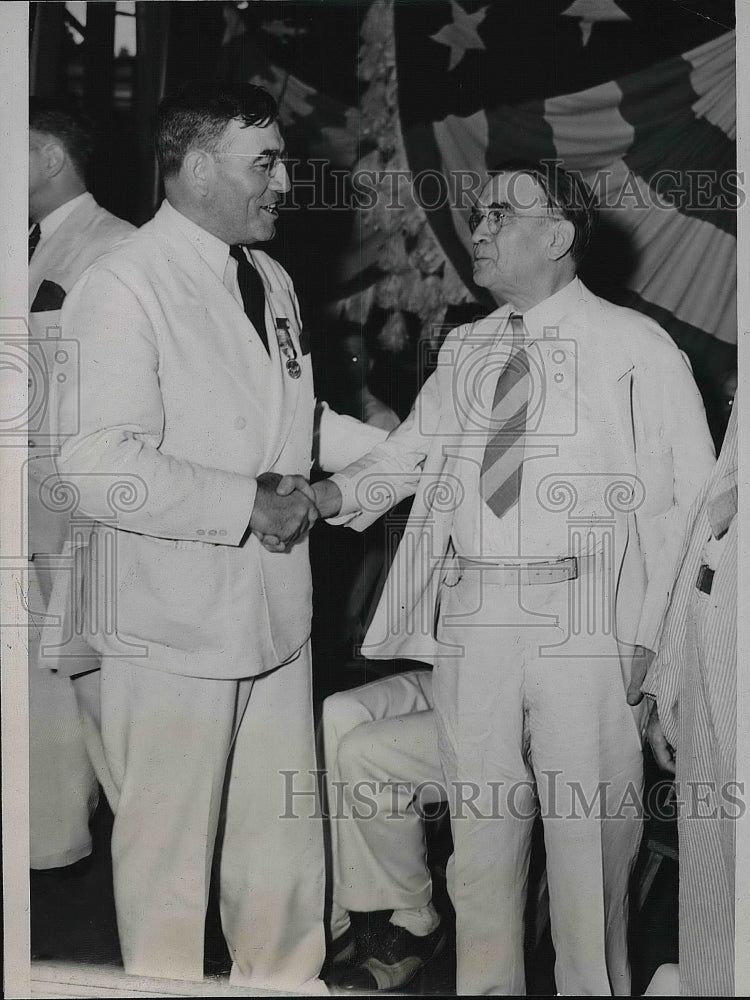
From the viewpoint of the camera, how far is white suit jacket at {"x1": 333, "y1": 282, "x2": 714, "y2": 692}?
8.75 ft

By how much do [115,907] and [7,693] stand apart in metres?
0.58

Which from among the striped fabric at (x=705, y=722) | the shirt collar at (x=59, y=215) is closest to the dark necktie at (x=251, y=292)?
the shirt collar at (x=59, y=215)

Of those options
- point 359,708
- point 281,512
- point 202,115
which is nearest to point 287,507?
point 281,512

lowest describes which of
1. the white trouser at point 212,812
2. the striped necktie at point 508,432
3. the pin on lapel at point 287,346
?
the white trouser at point 212,812

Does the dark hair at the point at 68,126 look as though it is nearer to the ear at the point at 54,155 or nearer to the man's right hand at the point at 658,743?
the ear at the point at 54,155

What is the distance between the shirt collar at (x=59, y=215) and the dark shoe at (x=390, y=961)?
1.86 meters

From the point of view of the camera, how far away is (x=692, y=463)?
2.68 meters

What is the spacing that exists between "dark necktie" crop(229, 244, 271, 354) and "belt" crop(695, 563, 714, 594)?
1.15 metres

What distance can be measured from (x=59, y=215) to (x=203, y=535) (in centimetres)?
85

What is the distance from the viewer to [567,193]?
268cm

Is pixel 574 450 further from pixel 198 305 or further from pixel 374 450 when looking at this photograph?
pixel 198 305

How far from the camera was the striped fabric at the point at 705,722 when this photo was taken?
269 cm

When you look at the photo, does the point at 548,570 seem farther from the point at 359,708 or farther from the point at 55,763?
the point at 55,763

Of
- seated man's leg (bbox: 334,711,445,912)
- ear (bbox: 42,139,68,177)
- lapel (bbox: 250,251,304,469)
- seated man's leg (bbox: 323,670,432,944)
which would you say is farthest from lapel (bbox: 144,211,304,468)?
seated man's leg (bbox: 334,711,445,912)
